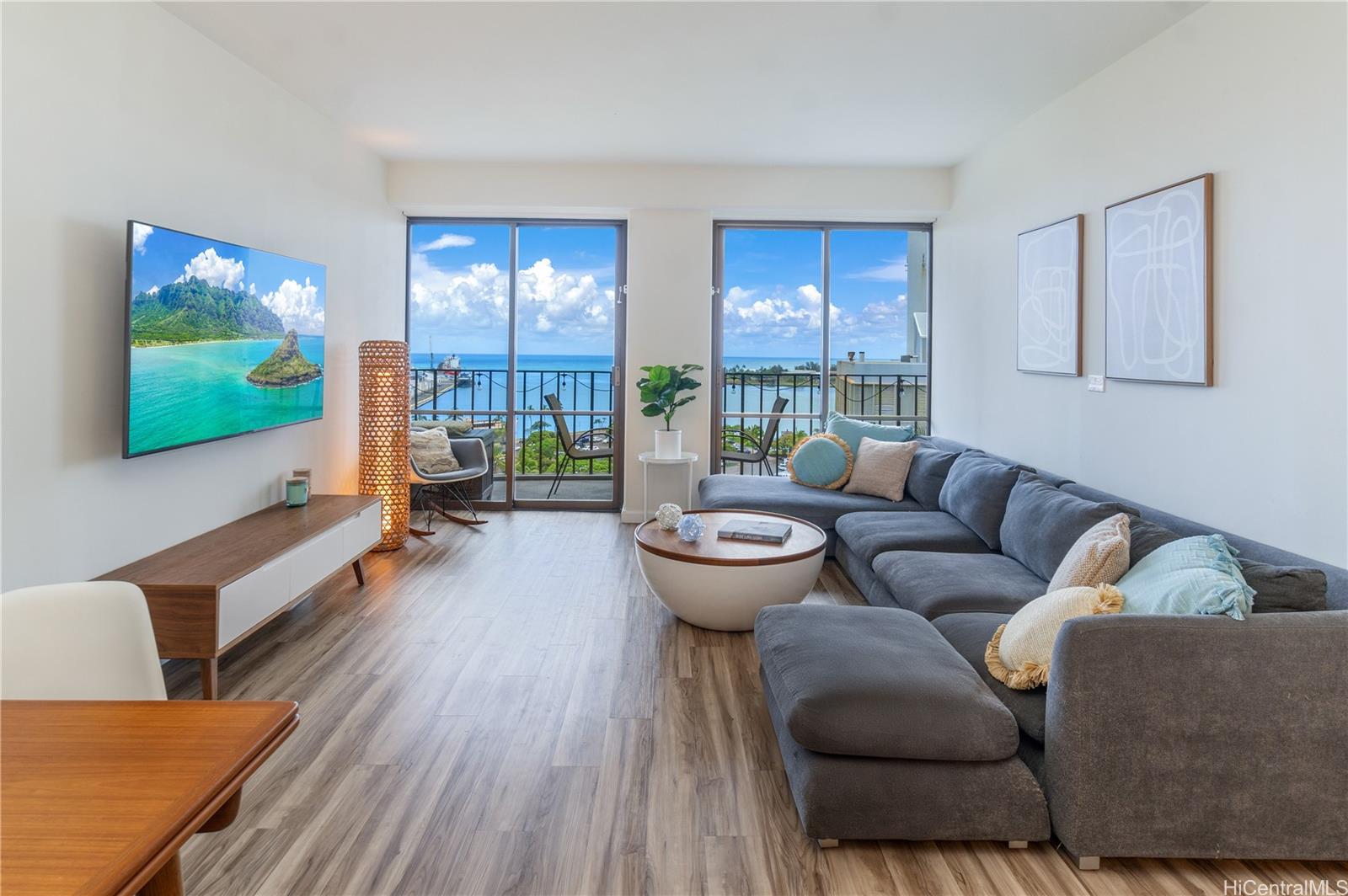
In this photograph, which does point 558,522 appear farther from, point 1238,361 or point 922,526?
point 1238,361

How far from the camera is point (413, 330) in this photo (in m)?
6.68

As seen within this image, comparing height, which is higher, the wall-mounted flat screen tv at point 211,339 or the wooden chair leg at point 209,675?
the wall-mounted flat screen tv at point 211,339

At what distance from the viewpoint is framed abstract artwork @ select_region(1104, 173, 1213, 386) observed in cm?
307

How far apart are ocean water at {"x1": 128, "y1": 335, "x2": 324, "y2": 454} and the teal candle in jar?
0.34 m

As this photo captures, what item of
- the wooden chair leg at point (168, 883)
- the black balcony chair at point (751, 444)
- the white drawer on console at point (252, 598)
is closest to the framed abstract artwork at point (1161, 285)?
the black balcony chair at point (751, 444)

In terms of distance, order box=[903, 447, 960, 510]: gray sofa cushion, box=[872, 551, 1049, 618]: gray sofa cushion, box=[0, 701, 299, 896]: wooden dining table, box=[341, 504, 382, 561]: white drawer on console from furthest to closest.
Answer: box=[903, 447, 960, 510]: gray sofa cushion, box=[341, 504, 382, 561]: white drawer on console, box=[872, 551, 1049, 618]: gray sofa cushion, box=[0, 701, 299, 896]: wooden dining table

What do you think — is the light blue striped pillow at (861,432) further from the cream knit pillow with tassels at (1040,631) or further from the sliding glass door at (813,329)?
the cream knit pillow with tassels at (1040,631)

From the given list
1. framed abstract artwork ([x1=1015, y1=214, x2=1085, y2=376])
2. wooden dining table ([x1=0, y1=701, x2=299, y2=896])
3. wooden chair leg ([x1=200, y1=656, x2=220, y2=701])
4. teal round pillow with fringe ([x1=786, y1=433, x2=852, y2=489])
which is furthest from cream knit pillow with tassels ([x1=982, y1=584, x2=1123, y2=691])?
teal round pillow with fringe ([x1=786, y1=433, x2=852, y2=489])

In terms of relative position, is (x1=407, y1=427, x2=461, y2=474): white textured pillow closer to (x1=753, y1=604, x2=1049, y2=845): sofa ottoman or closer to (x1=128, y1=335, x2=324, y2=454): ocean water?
(x1=128, y1=335, x2=324, y2=454): ocean water

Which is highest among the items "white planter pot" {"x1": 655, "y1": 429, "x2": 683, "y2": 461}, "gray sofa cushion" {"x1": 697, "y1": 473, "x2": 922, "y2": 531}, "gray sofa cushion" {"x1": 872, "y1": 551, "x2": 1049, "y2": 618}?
"white planter pot" {"x1": 655, "y1": 429, "x2": 683, "y2": 461}

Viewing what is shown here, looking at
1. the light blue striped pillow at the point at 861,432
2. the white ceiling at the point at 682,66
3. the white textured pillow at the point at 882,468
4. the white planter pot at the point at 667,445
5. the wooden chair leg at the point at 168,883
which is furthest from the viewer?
the white planter pot at the point at 667,445

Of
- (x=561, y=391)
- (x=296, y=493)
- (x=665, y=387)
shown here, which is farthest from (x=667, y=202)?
(x=296, y=493)

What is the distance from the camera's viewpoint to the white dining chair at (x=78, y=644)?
1.51m

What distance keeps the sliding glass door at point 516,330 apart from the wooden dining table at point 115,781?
17.8ft
